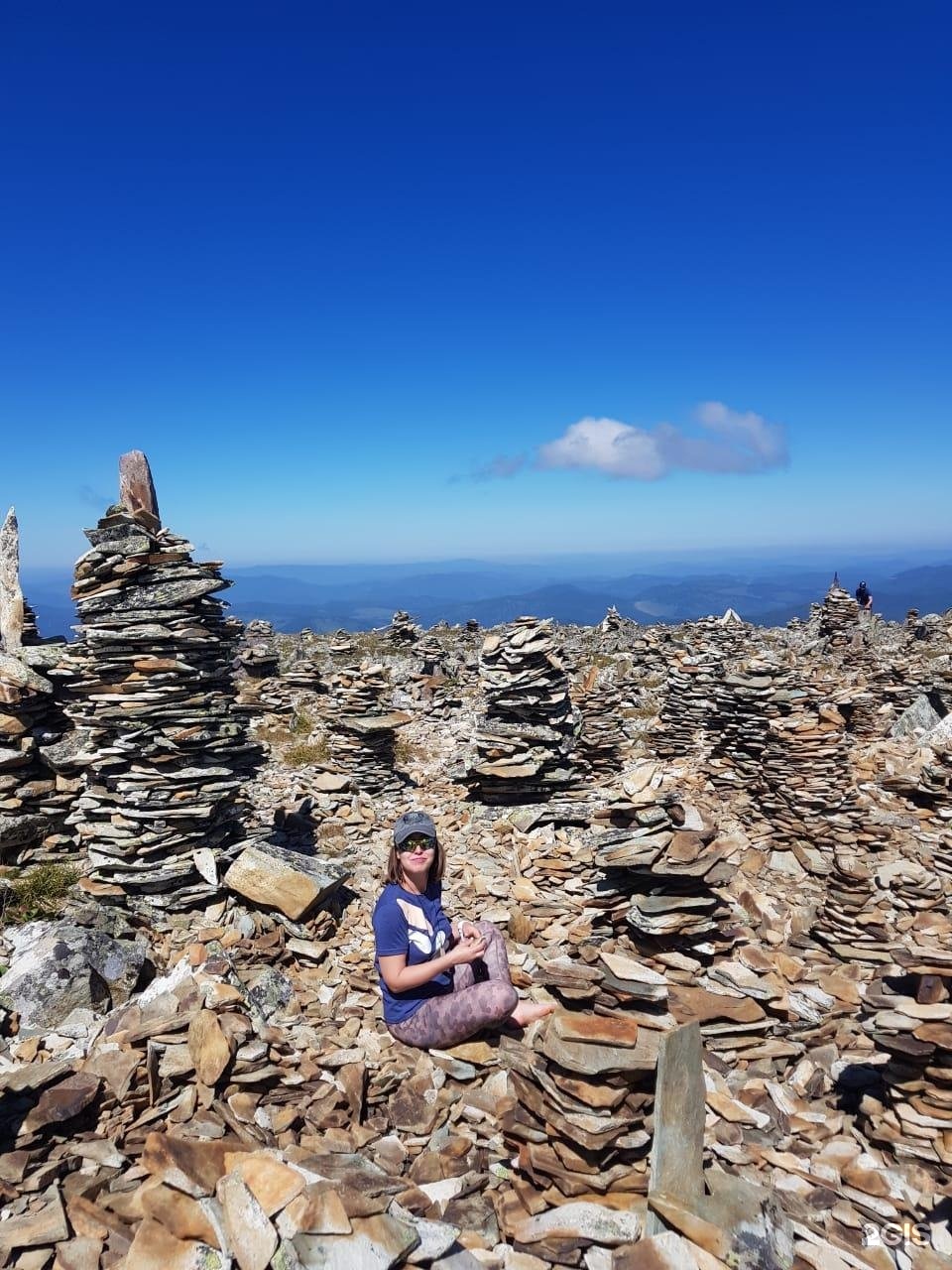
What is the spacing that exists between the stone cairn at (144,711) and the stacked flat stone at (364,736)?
576 centimetres

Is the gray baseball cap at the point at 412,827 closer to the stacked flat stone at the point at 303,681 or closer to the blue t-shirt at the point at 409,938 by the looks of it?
the blue t-shirt at the point at 409,938

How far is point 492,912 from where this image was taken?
10258 mm

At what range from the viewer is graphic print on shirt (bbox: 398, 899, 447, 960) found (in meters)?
6.86

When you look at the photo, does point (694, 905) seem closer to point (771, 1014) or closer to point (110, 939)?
point (771, 1014)

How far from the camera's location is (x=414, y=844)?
23.0 feet

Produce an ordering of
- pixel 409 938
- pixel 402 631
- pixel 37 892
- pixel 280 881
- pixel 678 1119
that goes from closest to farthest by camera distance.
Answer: pixel 678 1119, pixel 409 938, pixel 280 881, pixel 37 892, pixel 402 631

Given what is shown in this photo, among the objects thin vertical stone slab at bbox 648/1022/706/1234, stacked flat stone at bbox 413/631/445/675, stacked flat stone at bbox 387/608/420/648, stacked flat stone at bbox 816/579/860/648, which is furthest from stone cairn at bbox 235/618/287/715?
stacked flat stone at bbox 816/579/860/648

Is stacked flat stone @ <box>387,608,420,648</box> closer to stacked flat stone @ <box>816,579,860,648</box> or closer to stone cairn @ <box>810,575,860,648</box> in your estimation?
stone cairn @ <box>810,575,860,648</box>

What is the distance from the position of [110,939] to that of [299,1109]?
3.95 metres

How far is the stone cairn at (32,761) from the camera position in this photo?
35.5ft

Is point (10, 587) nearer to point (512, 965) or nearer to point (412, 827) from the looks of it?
point (412, 827)

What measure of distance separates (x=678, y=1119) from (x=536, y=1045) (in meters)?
1.28

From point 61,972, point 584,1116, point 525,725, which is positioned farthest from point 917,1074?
point 525,725

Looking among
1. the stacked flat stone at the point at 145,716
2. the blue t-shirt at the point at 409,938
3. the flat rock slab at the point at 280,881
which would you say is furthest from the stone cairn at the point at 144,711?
the blue t-shirt at the point at 409,938
